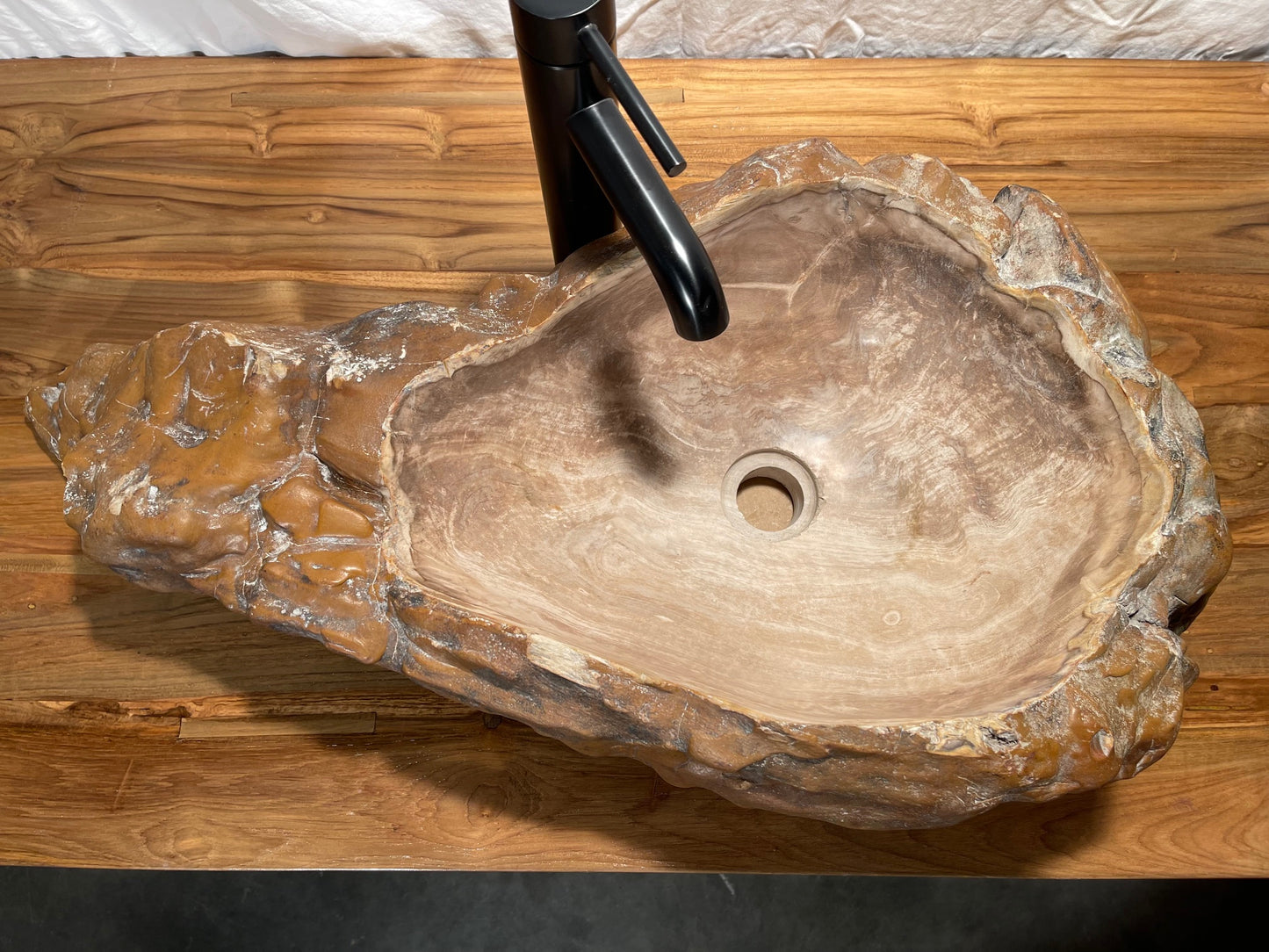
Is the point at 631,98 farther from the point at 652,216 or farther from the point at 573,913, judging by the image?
the point at 573,913

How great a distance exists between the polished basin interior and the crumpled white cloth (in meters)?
0.61

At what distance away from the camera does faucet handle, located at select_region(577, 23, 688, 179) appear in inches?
27.5

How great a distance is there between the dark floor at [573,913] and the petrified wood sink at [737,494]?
2.69 feet

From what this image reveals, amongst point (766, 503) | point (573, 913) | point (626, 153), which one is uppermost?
point (626, 153)

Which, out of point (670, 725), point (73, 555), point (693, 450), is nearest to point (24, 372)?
point (73, 555)

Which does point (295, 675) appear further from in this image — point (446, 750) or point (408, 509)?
point (408, 509)

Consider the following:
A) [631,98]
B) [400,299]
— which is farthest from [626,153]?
[400,299]

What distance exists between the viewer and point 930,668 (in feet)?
2.96

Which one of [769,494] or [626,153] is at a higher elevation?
[626,153]

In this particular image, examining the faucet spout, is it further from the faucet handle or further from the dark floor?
the dark floor

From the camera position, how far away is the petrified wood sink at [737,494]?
2.60ft

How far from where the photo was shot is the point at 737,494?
1068mm

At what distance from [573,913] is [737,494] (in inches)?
34.1

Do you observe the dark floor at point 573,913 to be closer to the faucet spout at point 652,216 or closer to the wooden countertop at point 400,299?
the wooden countertop at point 400,299
